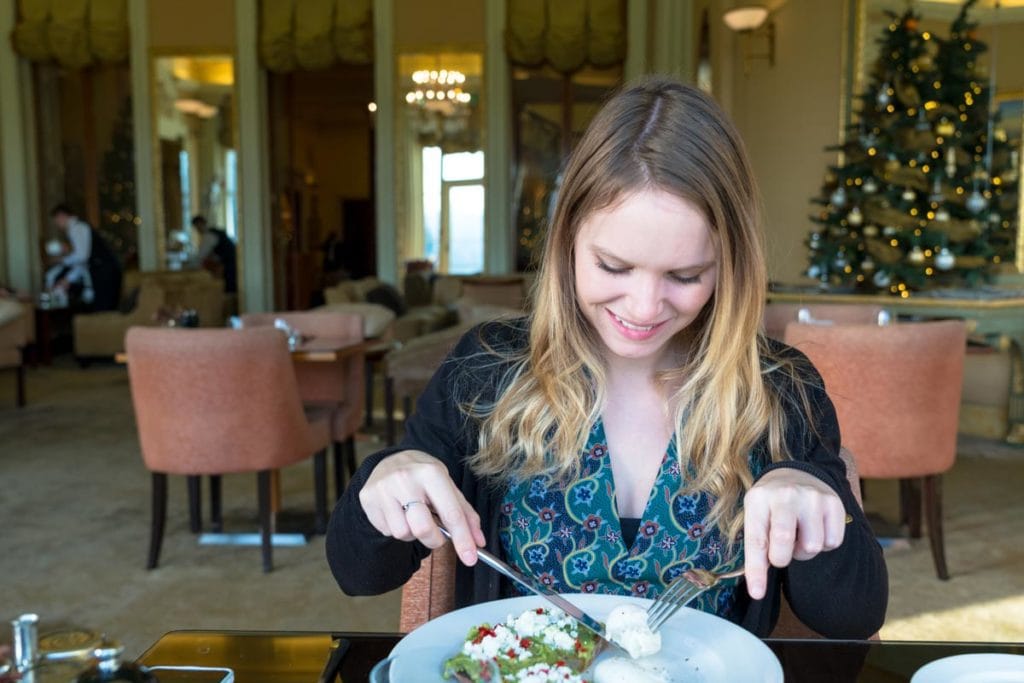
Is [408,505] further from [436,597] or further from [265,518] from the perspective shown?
[265,518]

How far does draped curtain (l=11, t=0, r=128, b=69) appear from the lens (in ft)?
32.1

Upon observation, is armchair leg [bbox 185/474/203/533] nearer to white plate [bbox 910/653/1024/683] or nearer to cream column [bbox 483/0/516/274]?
white plate [bbox 910/653/1024/683]

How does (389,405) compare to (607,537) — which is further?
(389,405)

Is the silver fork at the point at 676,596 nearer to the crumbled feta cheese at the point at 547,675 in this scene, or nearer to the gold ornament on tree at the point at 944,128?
the crumbled feta cheese at the point at 547,675

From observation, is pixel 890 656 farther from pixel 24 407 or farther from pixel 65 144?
pixel 65 144

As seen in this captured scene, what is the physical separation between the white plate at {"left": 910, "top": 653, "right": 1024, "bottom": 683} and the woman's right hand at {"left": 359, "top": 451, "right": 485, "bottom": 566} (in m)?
0.42

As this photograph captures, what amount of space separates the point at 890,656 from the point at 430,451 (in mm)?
591

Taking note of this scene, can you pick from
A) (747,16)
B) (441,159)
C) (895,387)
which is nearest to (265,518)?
(895,387)

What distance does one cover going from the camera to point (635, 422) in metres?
1.25

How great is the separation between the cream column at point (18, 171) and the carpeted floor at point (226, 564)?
560 centimetres

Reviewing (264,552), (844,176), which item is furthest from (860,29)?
(264,552)

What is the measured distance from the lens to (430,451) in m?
1.23

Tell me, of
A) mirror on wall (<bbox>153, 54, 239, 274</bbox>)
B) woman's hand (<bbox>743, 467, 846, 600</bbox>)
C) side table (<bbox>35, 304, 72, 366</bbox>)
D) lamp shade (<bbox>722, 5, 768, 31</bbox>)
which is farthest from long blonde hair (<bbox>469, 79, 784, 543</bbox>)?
mirror on wall (<bbox>153, 54, 239, 274</bbox>)

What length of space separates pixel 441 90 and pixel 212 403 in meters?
7.06
